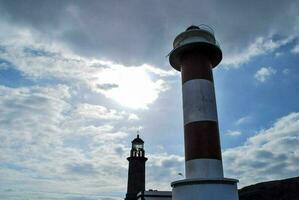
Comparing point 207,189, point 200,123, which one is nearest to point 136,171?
point 200,123

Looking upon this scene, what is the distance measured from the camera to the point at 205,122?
36.4ft

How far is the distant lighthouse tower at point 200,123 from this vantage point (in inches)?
403

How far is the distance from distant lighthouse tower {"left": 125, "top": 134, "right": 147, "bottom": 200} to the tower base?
14.2m

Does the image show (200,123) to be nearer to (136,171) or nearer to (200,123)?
(200,123)

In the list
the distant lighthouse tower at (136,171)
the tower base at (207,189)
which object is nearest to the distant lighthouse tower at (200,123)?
the tower base at (207,189)

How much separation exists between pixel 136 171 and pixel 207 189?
50.9ft

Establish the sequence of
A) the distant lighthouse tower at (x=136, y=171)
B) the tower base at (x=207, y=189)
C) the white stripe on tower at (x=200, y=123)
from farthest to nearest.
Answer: the distant lighthouse tower at (x=136, y=171) → the white stripe on tower at (x=200, y=123) → the tower base at (x=207, y=189)

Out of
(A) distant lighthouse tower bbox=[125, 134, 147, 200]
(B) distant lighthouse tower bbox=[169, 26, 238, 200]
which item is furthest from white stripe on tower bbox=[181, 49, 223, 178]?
(A) distant lighthouse tower bbox=[125, 134, 147, 200]

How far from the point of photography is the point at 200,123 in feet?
36.4

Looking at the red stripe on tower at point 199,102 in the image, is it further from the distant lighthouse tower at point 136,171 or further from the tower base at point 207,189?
the distant lighthouse tower at point 136,171

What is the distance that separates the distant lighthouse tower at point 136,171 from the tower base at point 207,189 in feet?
46.4

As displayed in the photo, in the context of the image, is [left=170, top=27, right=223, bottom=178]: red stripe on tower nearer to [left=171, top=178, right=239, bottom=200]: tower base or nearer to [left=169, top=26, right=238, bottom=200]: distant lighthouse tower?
[left=169, top=26, right=238, bottom=200]: distant lighthouse tower

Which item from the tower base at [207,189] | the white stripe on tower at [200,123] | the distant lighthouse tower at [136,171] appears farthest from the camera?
the distant lighthouse tower at [136,171]

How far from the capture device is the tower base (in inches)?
396
